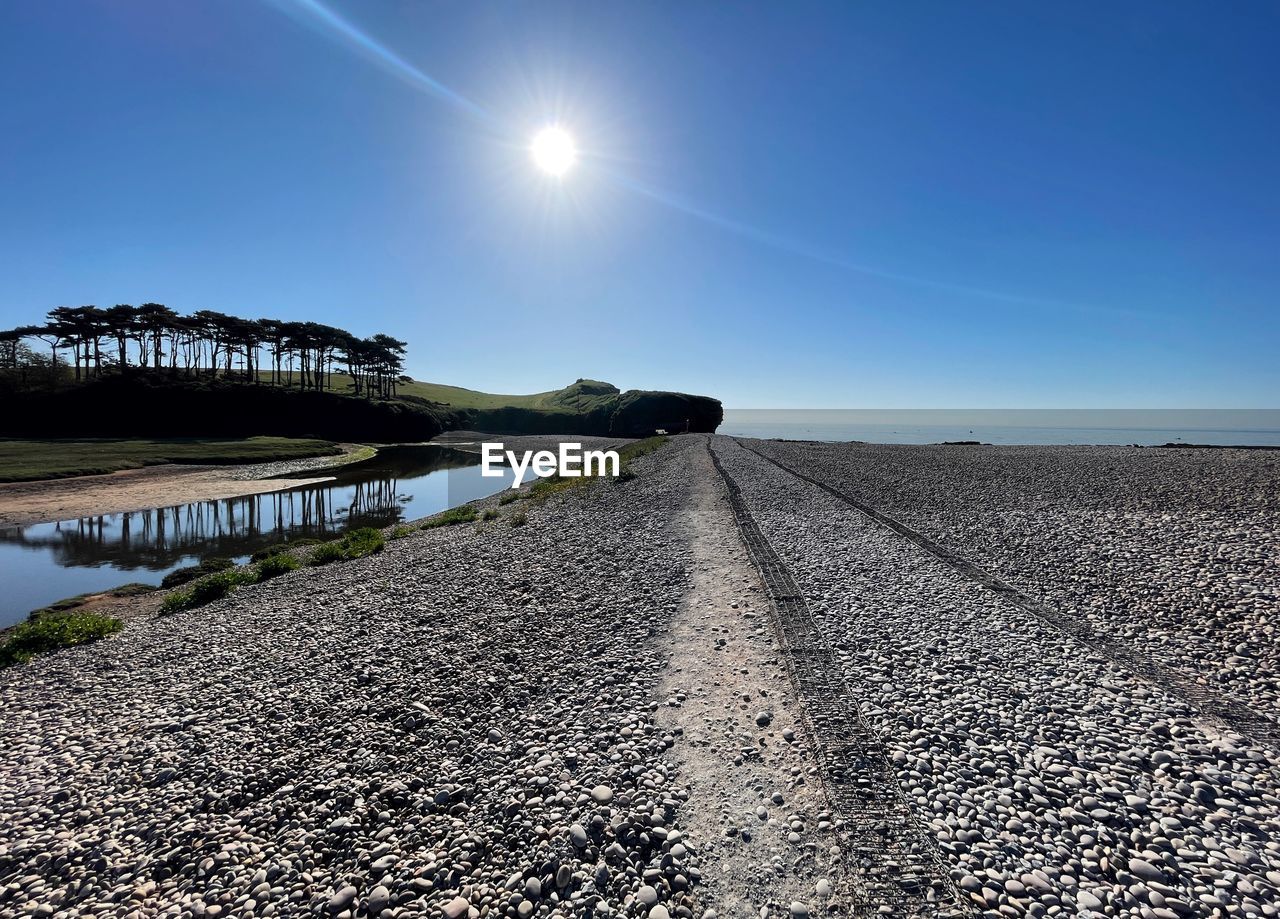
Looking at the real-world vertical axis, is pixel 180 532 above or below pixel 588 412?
below

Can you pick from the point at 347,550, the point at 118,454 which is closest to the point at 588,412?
the point at 118,454

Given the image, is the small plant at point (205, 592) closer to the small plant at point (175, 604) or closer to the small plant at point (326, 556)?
the small plant at point (175, 604)

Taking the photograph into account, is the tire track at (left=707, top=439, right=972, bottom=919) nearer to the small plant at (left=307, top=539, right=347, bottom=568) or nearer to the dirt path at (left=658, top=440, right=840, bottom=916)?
the dirt path at (left=658, top=440, right=840, bottom=916)

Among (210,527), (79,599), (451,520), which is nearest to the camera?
(79,599)

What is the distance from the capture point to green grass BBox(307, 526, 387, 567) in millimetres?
18703

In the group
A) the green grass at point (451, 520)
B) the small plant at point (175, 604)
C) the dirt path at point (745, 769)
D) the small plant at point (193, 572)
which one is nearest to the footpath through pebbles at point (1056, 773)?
the dirt path at point (745, 769)

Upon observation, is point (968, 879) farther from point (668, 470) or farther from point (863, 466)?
point (863, 466)

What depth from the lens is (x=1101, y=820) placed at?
4.96 meters

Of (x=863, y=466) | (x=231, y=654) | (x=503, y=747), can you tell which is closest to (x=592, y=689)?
(x=503, y=747)

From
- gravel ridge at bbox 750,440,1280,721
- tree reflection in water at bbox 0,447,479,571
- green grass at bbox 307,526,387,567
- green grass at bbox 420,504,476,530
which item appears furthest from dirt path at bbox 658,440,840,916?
tree reflection in water at bbox 0,447,479,571

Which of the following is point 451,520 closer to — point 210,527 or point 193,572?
point 193,572

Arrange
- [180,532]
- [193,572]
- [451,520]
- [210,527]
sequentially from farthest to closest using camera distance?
1. [210,527]
2. [180,532]
3. [451,520]
4. [193,572]

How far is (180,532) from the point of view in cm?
2722

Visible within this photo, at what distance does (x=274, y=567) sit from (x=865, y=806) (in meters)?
19.3
